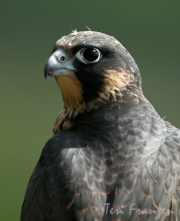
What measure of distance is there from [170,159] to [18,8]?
10.9ft

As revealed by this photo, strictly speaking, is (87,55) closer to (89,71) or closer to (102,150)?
(89,71)

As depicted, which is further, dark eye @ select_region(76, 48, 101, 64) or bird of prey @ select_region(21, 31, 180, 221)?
dark eye @ select_region(76, 48, 101, 64)

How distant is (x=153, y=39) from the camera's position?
567 cm

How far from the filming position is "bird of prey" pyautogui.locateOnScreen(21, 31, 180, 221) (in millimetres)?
2652

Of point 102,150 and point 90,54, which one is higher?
point 90,54

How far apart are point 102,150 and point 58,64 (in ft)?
1.94

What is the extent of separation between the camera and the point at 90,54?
308 centimetres

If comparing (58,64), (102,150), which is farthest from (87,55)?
(102,150)

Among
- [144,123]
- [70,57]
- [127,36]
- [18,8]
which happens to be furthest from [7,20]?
[144,123]

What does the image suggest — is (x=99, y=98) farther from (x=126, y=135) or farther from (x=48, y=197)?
(x=48, y=197)

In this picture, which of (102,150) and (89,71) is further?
(89,71)

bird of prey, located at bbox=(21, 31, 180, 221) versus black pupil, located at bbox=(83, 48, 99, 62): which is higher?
black pupil, located at bbox=(83, 48, 99, 62)

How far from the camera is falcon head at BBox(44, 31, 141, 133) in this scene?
308 centimetres

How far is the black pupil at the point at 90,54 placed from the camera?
3072 mm
